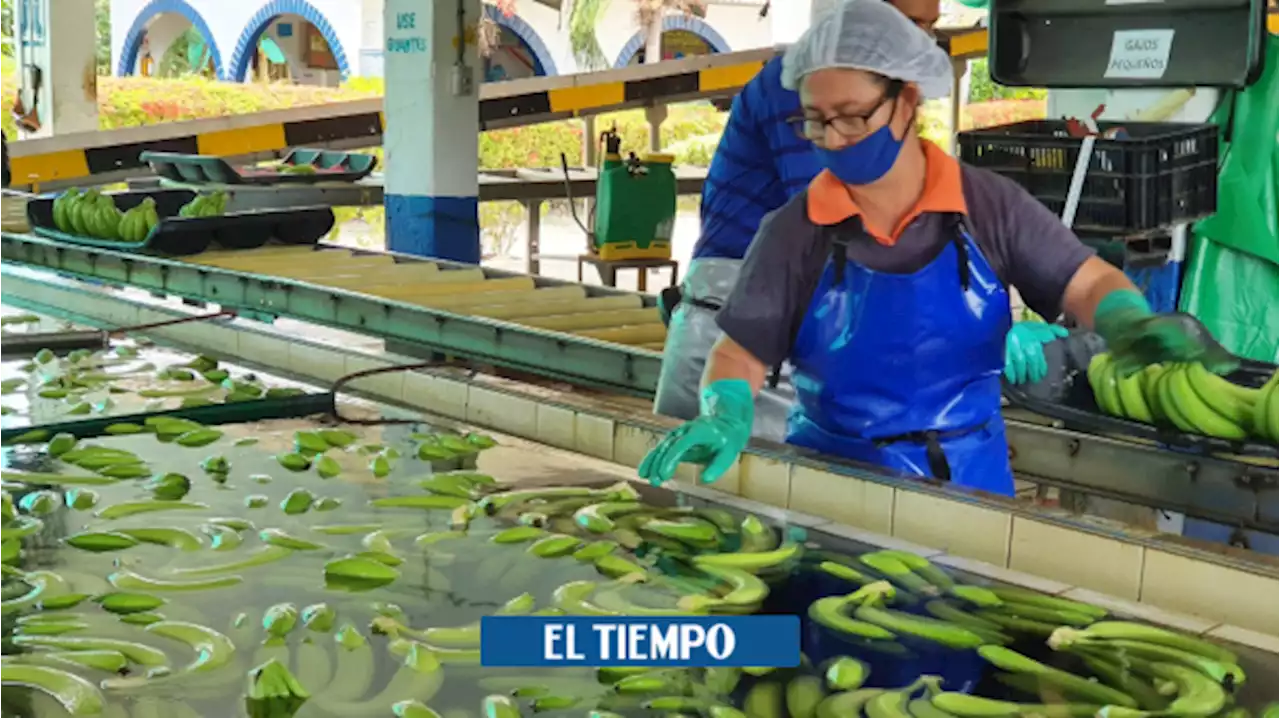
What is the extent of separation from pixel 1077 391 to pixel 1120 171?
3.16 ft

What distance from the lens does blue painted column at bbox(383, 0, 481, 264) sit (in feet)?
27.9

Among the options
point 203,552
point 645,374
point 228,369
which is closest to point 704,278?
point 645,374

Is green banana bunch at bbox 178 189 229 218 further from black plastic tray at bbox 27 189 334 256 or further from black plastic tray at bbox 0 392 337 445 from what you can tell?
black plastic tray at bbox 0 392 337 445

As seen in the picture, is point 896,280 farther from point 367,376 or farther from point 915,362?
point 367,376

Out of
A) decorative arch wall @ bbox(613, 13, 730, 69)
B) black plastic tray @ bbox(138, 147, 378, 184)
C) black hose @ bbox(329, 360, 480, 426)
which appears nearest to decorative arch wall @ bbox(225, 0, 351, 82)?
decorative arch wall @ bbox(613, 13, 730, 69)

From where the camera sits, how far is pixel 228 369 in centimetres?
353

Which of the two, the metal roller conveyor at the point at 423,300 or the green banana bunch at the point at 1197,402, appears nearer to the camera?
the green banana bunch at the point at 1197,402

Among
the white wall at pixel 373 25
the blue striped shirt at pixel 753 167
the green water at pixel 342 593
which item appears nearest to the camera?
the green water at pixel 342 593

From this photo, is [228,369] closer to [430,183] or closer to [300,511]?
[300,511]

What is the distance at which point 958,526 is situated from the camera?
220 centimetres

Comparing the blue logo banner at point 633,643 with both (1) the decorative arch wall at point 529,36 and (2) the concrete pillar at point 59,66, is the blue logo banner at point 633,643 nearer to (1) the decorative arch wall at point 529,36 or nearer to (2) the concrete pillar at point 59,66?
(2) the concrete pillar at point 59,66

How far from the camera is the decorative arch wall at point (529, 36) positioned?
19938mm

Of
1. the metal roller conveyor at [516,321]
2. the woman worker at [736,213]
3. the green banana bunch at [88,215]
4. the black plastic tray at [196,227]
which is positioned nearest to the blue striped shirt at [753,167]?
the woman worker at [736,213]

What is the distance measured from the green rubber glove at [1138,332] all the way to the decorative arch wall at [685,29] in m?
18.5
